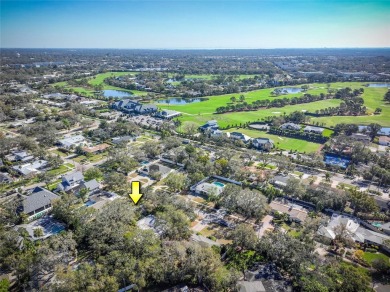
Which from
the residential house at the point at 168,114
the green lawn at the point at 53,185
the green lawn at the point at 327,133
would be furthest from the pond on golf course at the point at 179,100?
the green lawn at the point at 53,185

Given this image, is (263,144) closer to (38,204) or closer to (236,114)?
(236,114)

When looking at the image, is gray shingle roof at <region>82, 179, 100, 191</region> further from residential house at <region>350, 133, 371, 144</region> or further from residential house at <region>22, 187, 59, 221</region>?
residential house at <region>350, 133, 371, 144</region>

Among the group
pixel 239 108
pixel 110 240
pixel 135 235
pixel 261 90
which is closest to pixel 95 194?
pixel 110 240

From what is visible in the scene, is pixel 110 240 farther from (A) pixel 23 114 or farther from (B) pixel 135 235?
(A) pixel 23 114

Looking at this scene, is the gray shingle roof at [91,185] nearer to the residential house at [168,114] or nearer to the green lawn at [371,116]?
the residential house at [168,114]

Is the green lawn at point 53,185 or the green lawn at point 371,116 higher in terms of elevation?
the green lawn at point 371,116

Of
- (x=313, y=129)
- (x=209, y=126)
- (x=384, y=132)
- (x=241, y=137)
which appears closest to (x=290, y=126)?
(x=313, y=129)
